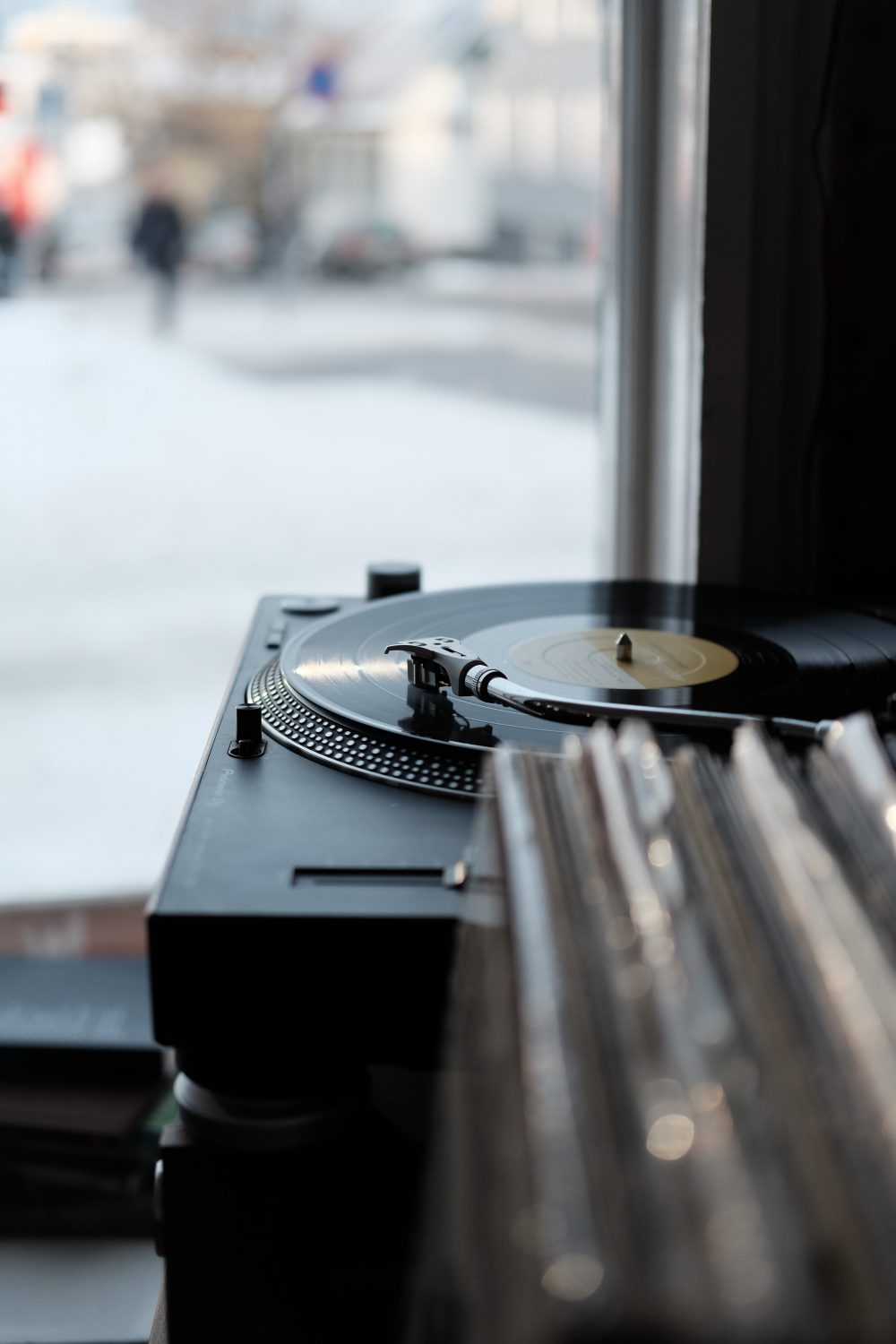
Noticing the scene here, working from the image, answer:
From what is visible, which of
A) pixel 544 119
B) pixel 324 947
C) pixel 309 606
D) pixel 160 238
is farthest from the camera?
pixel 160 238

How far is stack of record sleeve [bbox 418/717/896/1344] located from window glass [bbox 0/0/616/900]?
0.99m

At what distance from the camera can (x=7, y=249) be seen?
60.2 inches

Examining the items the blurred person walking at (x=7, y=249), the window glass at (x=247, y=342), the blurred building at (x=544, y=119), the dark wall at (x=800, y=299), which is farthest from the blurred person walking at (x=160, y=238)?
the dark wall at (x=800, y=299)

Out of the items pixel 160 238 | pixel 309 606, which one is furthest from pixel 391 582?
pixel 160 238

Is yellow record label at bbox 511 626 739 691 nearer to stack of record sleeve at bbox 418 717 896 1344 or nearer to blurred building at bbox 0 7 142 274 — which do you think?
stack of record sleeve at bbox 418 717 896 1344

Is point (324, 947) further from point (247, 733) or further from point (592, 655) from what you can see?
point (592, 655)

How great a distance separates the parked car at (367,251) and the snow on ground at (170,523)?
0.20 m

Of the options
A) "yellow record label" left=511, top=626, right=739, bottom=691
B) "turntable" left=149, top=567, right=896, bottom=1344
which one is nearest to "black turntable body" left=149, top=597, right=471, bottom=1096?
"turntable" left=149, top=567, right=896, bottom=1344

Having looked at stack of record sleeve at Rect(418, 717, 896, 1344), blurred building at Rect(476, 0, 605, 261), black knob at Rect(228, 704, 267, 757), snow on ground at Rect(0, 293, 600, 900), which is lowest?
snow on ground at Rect(0, 293, 600, 900)

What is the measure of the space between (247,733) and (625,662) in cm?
25

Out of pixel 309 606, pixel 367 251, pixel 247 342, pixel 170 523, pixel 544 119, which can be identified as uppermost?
pixel 544 119

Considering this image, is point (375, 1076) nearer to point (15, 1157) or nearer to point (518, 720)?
point (518, 720)

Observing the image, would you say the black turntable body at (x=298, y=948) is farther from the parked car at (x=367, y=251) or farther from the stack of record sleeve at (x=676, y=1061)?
the parked car at (x=367, y=251)

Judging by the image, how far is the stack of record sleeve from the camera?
255mm
